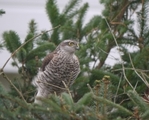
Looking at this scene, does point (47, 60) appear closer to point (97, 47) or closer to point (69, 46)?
point (69, 46)

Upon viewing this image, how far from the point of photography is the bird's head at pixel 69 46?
4.81 m

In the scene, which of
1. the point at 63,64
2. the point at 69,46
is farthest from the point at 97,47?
the point at 63,64

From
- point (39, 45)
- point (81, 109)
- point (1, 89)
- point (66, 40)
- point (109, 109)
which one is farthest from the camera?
point (66, 40)

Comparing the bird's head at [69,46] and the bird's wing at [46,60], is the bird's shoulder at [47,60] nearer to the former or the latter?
the bird's wing at [46,60]

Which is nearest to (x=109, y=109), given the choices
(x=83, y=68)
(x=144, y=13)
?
(x=83, y=68)

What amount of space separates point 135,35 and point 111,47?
239 mm

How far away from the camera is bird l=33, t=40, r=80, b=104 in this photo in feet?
15.9

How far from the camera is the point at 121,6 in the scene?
501 cm

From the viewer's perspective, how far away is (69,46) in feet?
16.1

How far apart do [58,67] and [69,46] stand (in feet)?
0.89

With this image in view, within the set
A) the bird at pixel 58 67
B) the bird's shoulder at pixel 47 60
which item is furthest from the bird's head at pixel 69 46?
the bird's shoulder at pixel 47 60

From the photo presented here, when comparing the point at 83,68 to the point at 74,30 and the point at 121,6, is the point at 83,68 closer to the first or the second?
the point at 74,30

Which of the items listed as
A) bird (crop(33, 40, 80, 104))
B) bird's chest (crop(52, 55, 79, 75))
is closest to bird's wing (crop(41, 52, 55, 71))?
bird (crop(33, 40, 80, 104))

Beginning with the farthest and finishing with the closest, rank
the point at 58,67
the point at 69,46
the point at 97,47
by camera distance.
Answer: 1. the point at 58,67
2. the point at 69,46
3. the point at 97,47
